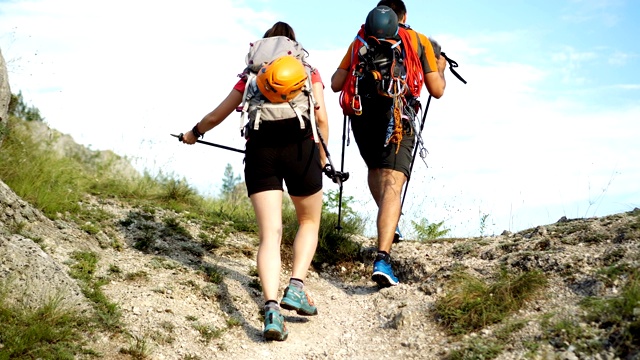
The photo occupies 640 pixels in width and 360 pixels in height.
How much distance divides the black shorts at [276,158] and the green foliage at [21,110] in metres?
5.84

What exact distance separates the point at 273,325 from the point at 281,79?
1.88 meters

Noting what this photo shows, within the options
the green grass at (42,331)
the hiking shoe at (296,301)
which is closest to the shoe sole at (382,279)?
the hiking shoe at (296,301)

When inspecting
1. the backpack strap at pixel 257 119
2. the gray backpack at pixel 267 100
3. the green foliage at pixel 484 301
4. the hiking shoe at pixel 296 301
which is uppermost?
the gray backpack at pixel 267 100

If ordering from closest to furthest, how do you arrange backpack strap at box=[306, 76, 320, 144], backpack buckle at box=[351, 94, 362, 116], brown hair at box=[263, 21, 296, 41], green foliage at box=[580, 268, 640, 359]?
green foliage at box=[580, 268, 640, 359] → backpack strap at box=[306, 76, 320, 144] → brown hair at box=[263, 21, 296, 41] → backpack buckle at box=[351, 94, 362, 116]

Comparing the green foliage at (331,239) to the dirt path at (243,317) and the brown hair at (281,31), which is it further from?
the brown hair at (281,31)

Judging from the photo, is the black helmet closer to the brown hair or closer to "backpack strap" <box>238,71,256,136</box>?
the brown hair

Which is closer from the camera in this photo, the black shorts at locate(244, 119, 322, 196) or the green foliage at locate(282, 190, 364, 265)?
the black shorts at locate(244, 119, 322, 196)

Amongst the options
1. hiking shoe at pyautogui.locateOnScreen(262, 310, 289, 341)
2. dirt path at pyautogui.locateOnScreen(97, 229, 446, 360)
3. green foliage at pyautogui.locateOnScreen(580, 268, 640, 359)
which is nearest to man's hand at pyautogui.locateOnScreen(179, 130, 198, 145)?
dirt path at pyautogui.locateOnScreen(97, 229, 446, 360)

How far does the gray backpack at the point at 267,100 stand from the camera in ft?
18.9

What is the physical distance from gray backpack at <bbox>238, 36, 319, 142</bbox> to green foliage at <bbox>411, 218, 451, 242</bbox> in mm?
3214

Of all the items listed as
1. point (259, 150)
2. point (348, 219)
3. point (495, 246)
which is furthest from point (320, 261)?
point (259, 150)

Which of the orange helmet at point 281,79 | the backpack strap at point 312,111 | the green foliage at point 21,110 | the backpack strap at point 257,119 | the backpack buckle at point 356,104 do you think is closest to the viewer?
the orange helmet at point 281,79

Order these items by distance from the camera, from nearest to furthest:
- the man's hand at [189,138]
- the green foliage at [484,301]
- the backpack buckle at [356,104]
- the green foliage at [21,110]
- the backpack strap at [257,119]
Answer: the green foliage at [484,301] < the backpack strap at [257,119] < the man's hand at [189,138] < the backpack buckle at [356,104] < the green foliage at [21,110]

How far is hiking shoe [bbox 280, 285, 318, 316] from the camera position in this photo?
19.6 ft
